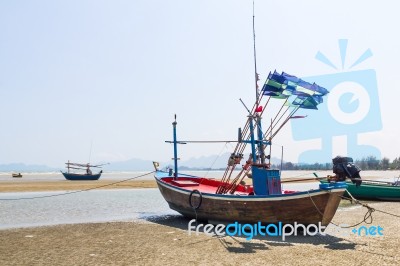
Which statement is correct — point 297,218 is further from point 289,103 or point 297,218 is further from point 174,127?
point 174,127

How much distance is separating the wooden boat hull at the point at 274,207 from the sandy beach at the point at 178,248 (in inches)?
33.1

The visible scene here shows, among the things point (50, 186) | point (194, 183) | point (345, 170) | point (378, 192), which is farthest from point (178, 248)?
point (50, 186)

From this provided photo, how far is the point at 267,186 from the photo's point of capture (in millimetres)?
15516

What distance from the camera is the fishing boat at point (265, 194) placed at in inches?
543

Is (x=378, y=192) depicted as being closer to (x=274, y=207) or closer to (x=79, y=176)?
(x=274, y=207)

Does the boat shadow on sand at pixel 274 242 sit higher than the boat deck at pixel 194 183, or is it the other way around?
the boat deck at pixel 194 183

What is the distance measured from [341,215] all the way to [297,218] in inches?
313

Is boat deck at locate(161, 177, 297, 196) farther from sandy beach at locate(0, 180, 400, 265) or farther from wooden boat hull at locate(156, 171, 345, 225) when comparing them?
sandy beach at locate(0, 180, 400, 265)

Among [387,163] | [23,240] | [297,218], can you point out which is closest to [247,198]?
[297,218]

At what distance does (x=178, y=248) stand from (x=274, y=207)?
4356 mm

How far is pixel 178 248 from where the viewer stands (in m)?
12.1

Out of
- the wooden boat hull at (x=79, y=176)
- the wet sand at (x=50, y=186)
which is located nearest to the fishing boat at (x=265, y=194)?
the wet sand at (x=50, y=186)

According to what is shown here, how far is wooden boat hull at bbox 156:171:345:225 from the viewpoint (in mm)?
13641

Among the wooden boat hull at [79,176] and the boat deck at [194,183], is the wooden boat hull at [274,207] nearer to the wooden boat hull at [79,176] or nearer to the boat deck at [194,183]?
the boat deck at [194,183]
